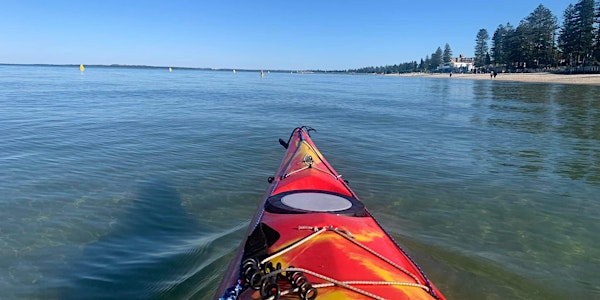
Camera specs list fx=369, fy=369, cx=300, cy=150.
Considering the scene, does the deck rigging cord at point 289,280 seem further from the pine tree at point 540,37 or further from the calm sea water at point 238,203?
the pine tree at point 540,37

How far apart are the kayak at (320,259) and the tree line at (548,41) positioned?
75.8m

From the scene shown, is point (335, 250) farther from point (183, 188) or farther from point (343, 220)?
point (183, 188)

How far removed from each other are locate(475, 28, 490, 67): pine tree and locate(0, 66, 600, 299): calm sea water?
109m

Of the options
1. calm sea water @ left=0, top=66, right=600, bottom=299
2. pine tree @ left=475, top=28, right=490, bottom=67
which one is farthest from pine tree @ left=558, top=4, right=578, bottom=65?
calm sea water @ left=0, top=66, right=600, bottom=299

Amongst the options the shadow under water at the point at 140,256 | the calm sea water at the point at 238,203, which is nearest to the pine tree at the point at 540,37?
the calm sea water at the point at 238,203

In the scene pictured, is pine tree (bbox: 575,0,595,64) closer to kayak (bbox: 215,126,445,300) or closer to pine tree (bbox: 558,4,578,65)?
pine tree (bbox: 558,4,578,65)

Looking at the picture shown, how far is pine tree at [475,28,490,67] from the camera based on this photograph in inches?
4344

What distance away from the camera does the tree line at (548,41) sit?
64.9 metres

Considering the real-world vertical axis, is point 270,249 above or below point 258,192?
above

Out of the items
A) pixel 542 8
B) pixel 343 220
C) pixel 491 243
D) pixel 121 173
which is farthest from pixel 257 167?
pixel 542 8

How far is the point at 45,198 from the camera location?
732 cm

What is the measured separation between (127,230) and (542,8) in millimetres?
98067

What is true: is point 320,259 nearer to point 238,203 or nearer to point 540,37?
point 238,203

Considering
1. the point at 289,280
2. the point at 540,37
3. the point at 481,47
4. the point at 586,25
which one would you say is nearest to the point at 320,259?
the point at 289,280
